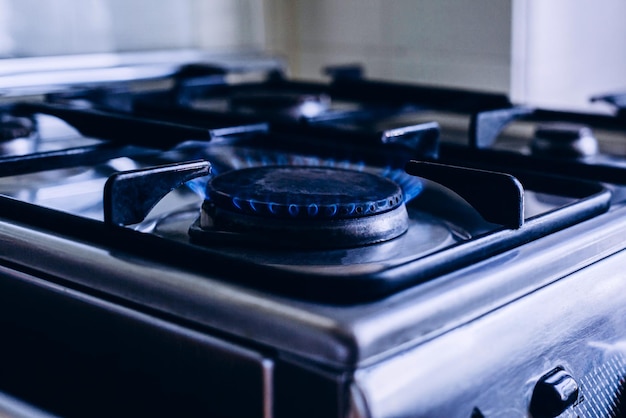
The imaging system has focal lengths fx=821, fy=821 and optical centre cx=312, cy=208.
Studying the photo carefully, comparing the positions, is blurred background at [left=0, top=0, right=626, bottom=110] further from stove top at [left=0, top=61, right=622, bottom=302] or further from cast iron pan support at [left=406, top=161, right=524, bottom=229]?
cast iron pan support at [left=406, top=161, right=524, bottom=229]

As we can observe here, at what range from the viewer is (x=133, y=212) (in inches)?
20.8

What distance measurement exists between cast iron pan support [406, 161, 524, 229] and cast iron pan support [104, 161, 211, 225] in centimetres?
15

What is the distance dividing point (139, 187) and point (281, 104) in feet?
1.62

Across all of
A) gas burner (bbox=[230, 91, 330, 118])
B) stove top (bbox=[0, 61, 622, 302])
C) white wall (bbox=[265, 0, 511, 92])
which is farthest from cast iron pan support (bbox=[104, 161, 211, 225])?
white wall (bbox=[265, 0, 511, 92])

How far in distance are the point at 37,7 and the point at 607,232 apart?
0.73 m

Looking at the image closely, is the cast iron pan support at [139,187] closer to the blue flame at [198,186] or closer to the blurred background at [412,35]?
the blue flame at [198,186]

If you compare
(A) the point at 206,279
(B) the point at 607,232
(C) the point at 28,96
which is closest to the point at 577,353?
(B) the point at 607,232

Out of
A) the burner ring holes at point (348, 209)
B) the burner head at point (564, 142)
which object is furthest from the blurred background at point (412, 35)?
the burner ring holes at point (348, 209)

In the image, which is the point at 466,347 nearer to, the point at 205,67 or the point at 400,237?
the point at 400,237

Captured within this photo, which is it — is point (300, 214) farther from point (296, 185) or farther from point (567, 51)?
point (567, 51)

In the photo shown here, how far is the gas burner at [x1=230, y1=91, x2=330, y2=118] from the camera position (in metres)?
1.00

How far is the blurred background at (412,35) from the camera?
1066 mm

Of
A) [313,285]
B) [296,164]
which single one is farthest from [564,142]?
[313,285]

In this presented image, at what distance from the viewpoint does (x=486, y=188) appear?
54 centimetres
